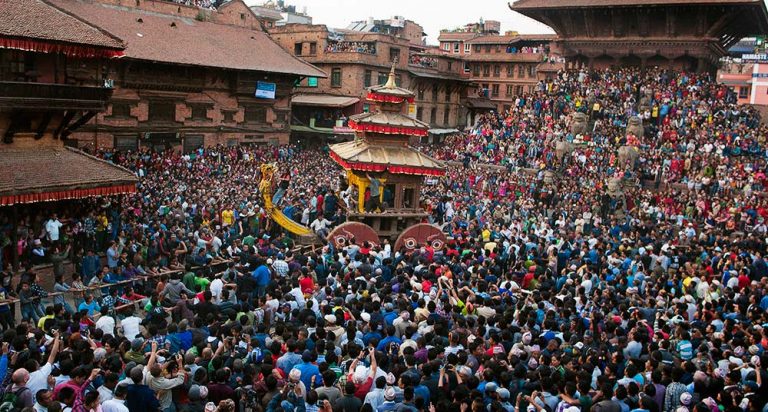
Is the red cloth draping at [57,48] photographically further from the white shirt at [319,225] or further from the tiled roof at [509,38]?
the tiled roof at [509,38]

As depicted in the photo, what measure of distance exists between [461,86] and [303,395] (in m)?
55.4

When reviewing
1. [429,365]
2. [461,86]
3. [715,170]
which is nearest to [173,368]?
[429,365]

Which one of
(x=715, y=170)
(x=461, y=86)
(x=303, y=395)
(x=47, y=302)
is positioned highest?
(x=461, y=86)

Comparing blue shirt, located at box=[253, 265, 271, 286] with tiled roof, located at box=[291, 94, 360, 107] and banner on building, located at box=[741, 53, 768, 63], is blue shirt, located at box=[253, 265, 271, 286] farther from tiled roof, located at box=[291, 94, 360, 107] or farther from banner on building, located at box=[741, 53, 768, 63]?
banner on building, located at box=[741, 53, 768, 63]

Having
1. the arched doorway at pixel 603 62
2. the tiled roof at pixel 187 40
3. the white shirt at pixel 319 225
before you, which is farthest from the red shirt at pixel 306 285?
the arched doorway at pixel 603 62

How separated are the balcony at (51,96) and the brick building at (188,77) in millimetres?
9441

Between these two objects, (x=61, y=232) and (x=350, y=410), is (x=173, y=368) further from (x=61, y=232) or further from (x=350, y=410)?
(x=61, y=232)

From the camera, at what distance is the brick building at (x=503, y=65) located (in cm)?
6344

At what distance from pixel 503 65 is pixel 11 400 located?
199 ft

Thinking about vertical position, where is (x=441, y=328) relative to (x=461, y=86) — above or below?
below

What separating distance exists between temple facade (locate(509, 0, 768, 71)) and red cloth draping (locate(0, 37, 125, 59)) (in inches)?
1233

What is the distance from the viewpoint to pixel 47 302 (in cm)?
1595

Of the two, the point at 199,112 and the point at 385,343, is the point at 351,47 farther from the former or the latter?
the point at 385,343

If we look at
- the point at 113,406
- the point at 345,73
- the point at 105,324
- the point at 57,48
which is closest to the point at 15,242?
the point at 57,48
